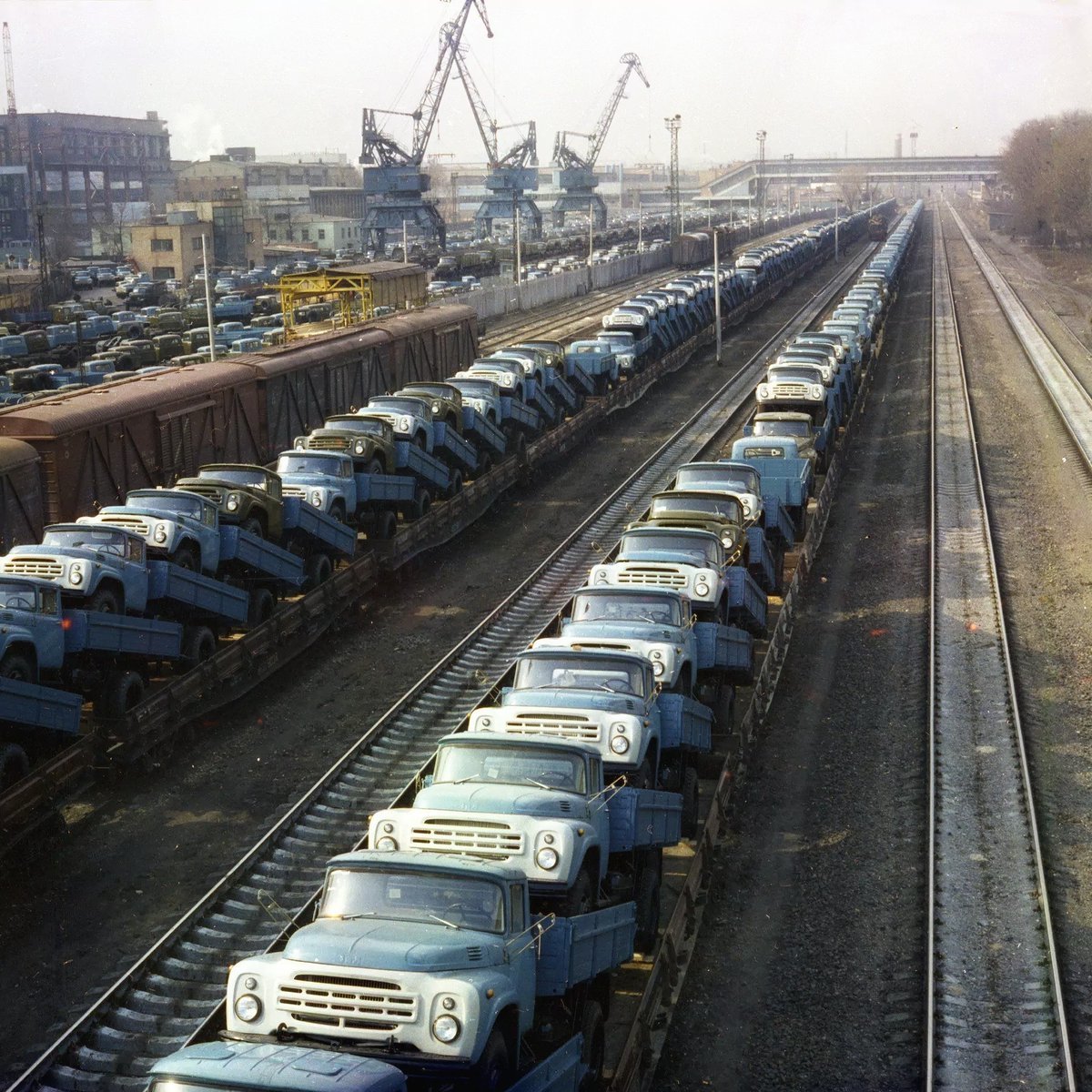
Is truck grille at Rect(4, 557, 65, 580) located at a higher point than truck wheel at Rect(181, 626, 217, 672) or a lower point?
higher

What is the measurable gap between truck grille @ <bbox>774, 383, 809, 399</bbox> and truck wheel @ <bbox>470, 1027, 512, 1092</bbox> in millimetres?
26476

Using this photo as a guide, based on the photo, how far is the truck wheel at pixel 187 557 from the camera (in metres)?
20.3

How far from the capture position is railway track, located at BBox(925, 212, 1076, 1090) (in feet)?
38.9

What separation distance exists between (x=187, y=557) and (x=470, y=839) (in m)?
11.0

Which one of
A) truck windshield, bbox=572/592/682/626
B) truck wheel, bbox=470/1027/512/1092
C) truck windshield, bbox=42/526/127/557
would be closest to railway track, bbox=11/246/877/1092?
truck windshield, bbox=572/592/682/626

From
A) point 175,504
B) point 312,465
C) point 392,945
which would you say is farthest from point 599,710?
point 312,465

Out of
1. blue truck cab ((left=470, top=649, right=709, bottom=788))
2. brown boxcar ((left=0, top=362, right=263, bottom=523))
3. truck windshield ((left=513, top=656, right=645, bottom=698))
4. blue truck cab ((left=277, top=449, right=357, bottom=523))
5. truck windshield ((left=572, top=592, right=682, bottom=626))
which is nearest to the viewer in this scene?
blue truck cab ((left=470, top=649, right=709, bottom=788))

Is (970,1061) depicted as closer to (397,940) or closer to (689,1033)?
(689,1033)

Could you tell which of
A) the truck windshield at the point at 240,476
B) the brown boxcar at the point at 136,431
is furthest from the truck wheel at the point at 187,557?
the brown boxcar at the point at 136,431

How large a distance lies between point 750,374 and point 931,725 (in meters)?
34.4

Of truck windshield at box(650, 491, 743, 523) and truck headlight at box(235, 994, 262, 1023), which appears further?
truck windshield at box(650, 491, 743, 523)

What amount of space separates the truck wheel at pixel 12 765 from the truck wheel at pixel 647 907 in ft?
23.1

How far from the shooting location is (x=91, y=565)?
17.9 meters

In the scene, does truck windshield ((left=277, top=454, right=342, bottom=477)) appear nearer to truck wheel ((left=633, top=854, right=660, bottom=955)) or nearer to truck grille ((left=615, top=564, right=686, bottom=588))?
truck grille ((left=615, top=564, right=686, bottom=588))
